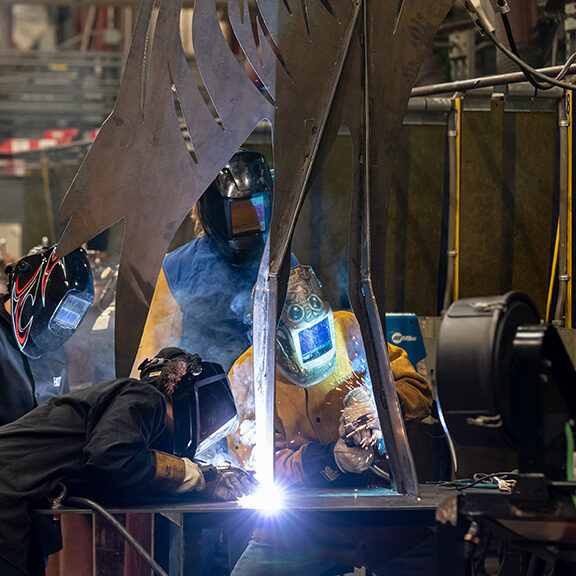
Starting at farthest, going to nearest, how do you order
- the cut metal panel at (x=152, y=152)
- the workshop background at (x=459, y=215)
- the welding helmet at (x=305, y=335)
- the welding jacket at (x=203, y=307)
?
the workshop background at (x=459, y=215), the welding jacket at (x=203, y=307), the welding helmet at (x=305, y=335), the cut metal panel at (x=152, y=152)

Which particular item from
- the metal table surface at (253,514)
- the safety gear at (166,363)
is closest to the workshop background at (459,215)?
the safety gear at (166,363)

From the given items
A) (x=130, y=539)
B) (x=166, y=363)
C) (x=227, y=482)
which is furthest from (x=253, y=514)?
(x=166, y=363)

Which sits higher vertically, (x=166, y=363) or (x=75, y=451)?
(x=166, y=363)

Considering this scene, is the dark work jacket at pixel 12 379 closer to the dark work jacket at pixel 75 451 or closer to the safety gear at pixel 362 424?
the dark work jacket at pixel 75 451

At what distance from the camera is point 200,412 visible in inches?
111

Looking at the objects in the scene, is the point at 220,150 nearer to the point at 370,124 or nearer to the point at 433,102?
the point at 370,124

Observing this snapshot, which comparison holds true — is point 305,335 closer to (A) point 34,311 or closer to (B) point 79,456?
(B) point 79,456

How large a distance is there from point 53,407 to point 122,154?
88cm

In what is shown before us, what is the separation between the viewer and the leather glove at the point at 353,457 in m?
2.90

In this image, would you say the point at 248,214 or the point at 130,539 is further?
the point at 248,214

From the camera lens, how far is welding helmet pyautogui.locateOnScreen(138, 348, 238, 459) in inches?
110

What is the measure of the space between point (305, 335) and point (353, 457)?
0.47 metres

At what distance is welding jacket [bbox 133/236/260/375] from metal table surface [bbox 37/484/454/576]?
0.95m

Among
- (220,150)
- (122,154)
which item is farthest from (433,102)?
(122,154)
